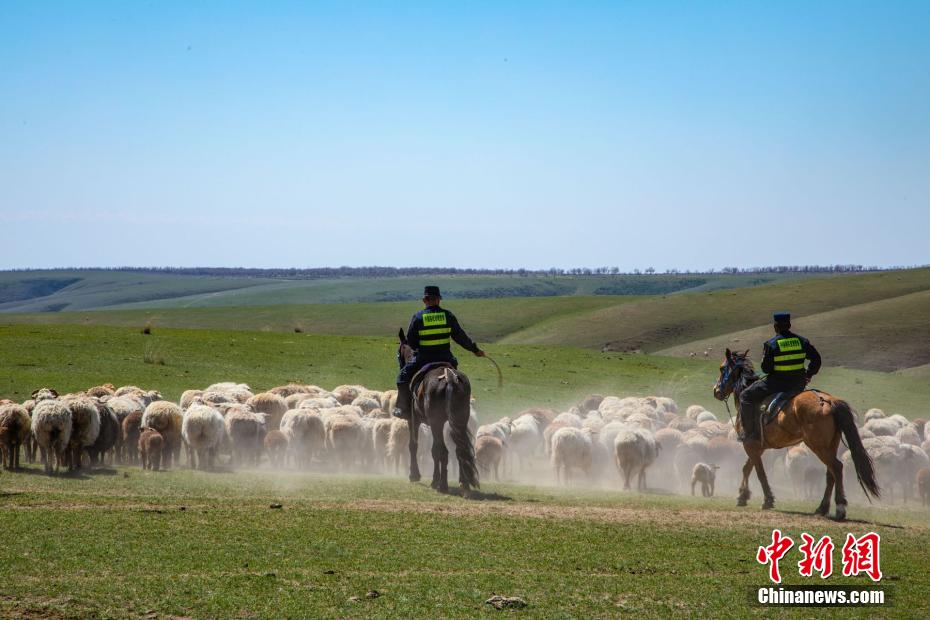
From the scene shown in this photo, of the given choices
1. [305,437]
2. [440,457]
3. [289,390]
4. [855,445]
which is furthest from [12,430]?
[855,445]

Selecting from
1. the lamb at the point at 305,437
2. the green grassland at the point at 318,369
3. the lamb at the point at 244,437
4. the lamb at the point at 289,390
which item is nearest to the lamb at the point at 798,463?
the lamb at the point at 305,437

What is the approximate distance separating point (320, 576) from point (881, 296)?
91311 millimetres

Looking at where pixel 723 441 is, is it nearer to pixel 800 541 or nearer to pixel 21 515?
pixel 800 541

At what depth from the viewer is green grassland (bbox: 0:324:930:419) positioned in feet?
104

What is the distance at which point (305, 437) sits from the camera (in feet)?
71.2

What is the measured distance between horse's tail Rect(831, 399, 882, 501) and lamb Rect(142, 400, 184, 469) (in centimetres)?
1313

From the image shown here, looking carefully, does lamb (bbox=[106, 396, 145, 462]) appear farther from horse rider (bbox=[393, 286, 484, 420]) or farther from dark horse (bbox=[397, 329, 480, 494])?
dark horse (bbox=[397, 329, 480, 494])

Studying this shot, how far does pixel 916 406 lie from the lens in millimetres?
36562

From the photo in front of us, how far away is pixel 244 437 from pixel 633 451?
852 centimetres

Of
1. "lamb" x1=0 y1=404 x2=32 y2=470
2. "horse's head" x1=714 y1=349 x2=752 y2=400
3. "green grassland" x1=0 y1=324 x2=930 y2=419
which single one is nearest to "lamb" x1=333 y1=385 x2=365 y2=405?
"green grassland" x1=0 y1=324 x2=930 y2=419

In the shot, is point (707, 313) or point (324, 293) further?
point (324, 293)

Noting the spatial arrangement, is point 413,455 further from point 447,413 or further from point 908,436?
point 908,436

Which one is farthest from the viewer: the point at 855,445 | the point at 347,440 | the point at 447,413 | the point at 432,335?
the point at 347,440

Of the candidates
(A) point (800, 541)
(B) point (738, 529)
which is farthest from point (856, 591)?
(B) point (738, 529)
